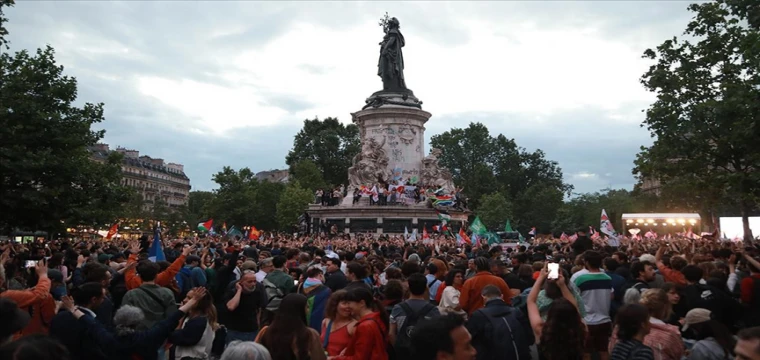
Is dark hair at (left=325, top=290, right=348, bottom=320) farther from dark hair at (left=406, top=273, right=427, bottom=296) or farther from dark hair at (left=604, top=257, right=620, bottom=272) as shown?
dark hair at (left=604, top=257, right=620, bottom=272)

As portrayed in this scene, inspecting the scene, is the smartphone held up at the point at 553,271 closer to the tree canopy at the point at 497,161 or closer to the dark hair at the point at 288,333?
the dark hair at the point at 288,333

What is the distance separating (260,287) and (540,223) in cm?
8562

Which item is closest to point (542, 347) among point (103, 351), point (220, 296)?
point (103, 351)

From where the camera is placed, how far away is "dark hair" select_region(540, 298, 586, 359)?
19.1ft

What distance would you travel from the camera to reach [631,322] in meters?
5.91

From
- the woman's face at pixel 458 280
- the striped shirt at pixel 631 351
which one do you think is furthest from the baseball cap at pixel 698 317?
the woman's face at pixel 458 280

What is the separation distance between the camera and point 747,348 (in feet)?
16.2

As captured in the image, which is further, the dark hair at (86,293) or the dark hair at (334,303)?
the dark hair at (334,303)

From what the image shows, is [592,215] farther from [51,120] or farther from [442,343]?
[442,343]

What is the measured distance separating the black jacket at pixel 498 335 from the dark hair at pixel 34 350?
4.13 metres

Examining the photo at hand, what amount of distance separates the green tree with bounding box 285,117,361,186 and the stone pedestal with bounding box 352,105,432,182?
36.0 m

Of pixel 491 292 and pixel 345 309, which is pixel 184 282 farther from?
pixel 491 292

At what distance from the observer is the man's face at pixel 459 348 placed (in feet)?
15.9

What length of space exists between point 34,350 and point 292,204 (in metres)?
71.5
